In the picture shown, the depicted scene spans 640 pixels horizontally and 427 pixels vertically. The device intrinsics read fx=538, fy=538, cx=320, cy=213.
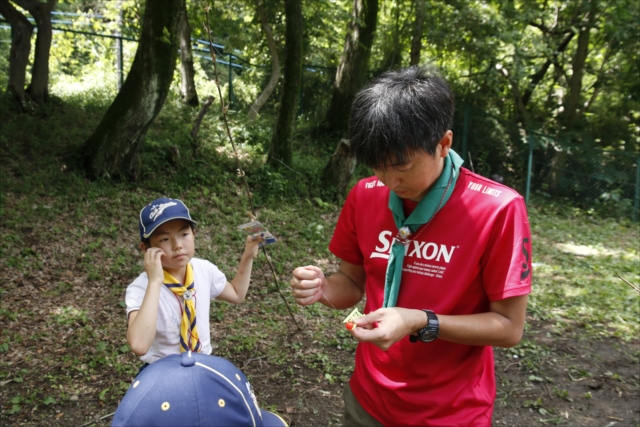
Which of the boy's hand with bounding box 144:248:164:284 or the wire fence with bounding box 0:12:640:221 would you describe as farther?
the wire fence with bounding box 0:12:640:221

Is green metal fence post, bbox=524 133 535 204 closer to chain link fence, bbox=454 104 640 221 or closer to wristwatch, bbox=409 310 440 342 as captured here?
chain link fence, bbox=454 104 640 221

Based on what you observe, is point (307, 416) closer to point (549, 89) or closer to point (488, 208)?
point (488, 208)

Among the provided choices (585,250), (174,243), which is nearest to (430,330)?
(174,243)

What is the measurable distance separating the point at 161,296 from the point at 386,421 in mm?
1205

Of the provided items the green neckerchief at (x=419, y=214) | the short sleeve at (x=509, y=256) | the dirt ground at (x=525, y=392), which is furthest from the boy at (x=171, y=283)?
the dirt ground at (x=525, y=392)

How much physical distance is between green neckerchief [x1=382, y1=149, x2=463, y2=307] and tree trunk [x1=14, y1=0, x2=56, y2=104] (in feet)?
32.2

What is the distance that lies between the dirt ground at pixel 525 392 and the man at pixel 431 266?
7.93 ft

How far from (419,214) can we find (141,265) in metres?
5.46

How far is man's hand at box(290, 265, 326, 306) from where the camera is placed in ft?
6.33

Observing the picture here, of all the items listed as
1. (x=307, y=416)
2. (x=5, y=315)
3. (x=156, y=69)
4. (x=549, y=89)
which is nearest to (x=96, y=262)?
(x=5, y=315)

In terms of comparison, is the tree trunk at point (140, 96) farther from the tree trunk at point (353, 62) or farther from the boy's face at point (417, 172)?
the boy's face at point (417, 172)

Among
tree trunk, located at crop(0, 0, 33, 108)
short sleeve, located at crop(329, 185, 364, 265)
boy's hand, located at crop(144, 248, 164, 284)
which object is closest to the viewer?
short sleeve, located at crop(329, 185, 364, 265)

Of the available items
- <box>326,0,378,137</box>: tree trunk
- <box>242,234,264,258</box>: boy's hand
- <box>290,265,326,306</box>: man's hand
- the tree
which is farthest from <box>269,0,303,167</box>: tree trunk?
<box>290,265,326,306</box>: man's hand

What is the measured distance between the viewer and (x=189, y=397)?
59.3 inches
